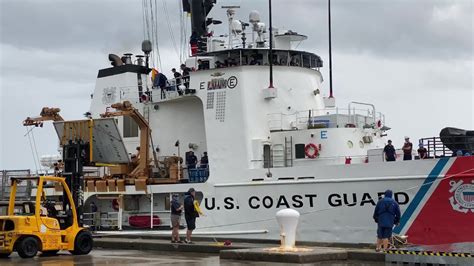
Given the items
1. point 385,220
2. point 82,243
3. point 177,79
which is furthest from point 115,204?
point 385,220

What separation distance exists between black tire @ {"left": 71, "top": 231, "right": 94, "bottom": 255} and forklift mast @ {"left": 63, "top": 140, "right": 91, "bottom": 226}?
71 cm

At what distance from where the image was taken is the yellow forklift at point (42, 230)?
1461cm

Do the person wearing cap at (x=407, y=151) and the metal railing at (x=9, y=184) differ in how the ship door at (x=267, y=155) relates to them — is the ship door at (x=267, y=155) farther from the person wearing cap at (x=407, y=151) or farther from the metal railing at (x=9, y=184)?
the metal railing at (x=9, y=184)

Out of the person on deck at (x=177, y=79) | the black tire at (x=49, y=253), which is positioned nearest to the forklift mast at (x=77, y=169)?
the black tire at (x=49, y=253)

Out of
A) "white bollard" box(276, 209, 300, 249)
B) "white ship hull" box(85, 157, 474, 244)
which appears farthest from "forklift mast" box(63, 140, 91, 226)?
"white bollard" box(276, 209, 300, 249)

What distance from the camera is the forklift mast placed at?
16.8 metres

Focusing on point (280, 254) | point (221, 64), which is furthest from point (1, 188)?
point (280, 254)

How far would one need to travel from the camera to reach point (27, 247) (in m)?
14.6

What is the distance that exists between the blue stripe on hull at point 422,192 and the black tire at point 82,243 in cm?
734

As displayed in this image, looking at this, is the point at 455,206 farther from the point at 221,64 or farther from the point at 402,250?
the point at 221,64

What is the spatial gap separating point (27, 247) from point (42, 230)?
20.1 inches

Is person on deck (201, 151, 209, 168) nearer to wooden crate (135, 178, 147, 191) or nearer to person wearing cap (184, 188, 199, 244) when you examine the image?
wooden crate (135, 178, 147, 191)

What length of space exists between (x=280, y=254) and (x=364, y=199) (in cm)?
570

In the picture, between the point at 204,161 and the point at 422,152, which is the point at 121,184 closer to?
the point at 204,161
